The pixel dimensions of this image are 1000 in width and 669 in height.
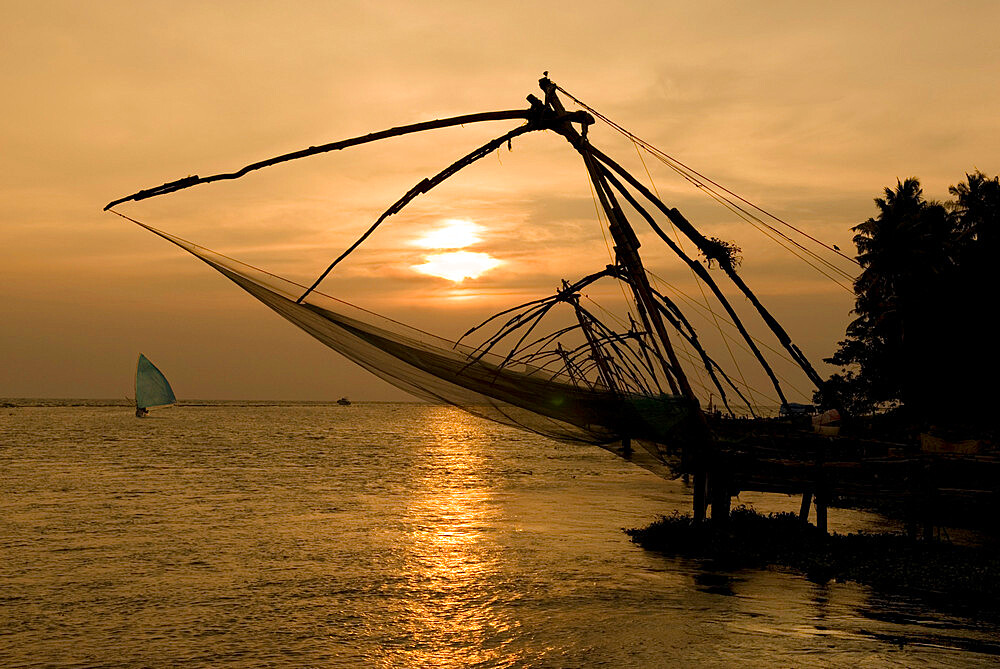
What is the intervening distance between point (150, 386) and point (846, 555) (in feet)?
286

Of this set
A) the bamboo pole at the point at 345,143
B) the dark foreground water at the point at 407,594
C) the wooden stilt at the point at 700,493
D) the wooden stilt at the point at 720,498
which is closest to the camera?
the bamboo pole at the point at 345,143

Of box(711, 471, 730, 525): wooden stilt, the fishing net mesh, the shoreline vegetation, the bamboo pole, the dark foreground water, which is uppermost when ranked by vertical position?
the bamboo pole

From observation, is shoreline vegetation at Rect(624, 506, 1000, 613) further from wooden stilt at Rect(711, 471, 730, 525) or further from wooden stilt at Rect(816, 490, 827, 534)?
wooden stilt at Rect(816, 490, 827, 534)

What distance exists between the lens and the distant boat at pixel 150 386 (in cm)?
8394

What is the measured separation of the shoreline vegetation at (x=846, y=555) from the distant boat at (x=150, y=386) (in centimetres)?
7710

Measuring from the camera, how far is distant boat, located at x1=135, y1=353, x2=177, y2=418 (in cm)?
8394

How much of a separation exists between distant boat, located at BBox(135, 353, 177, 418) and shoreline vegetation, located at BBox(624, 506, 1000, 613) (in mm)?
77099

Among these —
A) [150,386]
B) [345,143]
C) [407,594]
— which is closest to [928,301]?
[407,594]

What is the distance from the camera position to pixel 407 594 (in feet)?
43.2

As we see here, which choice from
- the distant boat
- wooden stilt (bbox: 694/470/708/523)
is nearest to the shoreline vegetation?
wooden stilt (bbox: 694/470/708/523)

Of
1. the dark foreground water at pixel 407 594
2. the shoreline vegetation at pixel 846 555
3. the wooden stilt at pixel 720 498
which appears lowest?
the dark foreground water at pixel 407 594

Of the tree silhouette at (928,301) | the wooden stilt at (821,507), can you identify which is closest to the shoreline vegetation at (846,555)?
the wooden stilt at (821,507)

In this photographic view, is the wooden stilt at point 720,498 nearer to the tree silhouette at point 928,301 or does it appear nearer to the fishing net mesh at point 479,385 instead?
the fishing net mesh at point 479,385

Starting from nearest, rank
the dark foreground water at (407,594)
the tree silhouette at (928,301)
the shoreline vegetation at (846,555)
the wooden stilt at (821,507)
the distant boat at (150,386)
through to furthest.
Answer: the dark foreground water at (407,594) < the shoreline vegetation at (846,555) < the wooden stilt at (821,507) < the tree silhouette at (928,301) < the distant boat at (150,386)
